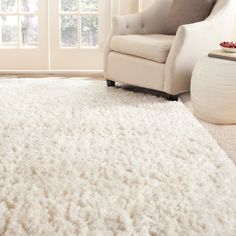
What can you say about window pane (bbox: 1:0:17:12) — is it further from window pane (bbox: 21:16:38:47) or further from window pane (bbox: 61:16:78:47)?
window pane (bbox: 61:16:78:47)

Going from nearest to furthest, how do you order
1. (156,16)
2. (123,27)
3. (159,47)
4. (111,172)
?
(111,172) < (159,47) < (123,27) < (156,16)

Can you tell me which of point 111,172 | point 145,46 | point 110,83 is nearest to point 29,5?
point 110,83

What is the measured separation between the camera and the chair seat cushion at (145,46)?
308 centimetres

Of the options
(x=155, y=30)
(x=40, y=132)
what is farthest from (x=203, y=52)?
(x=40, y=132)

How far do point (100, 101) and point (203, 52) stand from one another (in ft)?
2.85

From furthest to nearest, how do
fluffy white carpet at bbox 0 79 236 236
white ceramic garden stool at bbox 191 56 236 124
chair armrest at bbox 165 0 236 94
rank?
chair armrest at bbox 165 0 236 94 → white ceramic garden stool at bbox 191 56 236 124 → fluffy white carpet at bbox 0 79 236 236

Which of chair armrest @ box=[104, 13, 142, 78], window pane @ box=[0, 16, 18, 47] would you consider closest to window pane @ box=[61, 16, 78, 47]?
window pane @ box=[0, 16, 18, 47]

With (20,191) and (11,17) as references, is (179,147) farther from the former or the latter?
(11,17)

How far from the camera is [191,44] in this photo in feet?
10.1

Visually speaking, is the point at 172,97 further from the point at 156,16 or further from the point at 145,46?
the point at 156,16

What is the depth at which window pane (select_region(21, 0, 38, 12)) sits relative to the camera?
4.18 m

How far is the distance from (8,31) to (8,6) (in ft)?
0.78

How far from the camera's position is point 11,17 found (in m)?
4.21

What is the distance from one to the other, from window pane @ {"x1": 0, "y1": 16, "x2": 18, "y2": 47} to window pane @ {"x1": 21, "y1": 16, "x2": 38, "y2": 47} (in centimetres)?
7
